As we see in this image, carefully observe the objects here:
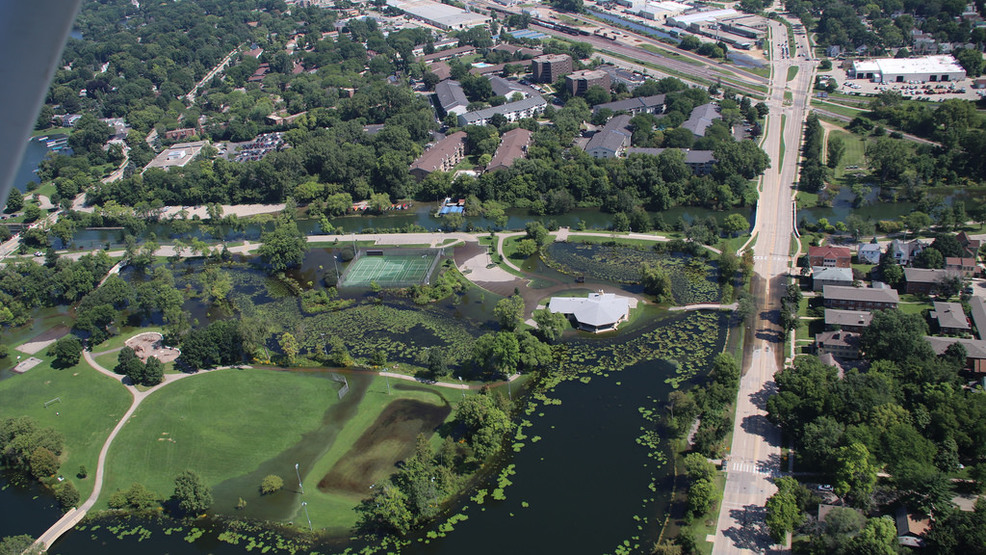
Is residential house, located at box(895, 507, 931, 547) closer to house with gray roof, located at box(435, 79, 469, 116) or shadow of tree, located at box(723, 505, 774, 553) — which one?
shadow of tree, located at box(723, 505, 774, 553)

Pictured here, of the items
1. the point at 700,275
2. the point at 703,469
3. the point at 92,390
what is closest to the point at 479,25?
the point at 700,275

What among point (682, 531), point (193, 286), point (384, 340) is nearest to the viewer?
point (682, 531)

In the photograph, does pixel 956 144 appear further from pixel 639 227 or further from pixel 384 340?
pixel 384 340

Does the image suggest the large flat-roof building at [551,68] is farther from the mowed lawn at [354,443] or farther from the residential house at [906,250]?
the mowed lawn at [354,443]

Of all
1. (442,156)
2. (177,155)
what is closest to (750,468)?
(442,156)

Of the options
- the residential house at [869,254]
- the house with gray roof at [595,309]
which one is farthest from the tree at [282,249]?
the residential house at [869,254]

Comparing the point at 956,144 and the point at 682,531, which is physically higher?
the point at 956,144
